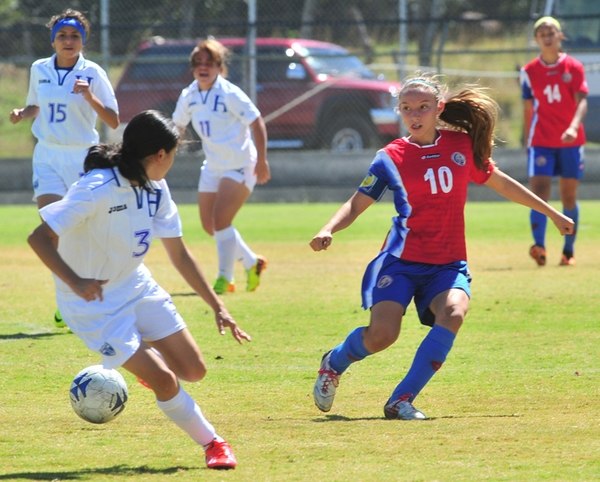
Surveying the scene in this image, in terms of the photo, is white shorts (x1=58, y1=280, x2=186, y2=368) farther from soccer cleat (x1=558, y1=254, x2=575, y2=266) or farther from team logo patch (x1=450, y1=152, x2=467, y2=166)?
soccer cleat (x1=558, y1=254, x2=575, y2=266)

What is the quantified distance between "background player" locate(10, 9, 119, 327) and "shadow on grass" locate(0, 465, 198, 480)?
396 centimetres

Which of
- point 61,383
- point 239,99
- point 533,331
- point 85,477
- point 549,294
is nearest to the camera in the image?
point 85,477

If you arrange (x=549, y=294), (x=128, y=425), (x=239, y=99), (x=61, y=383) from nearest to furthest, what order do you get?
1. (x=128, y=425)
2. (x=61, y=383)
3. (x=549, y=294)
4. (x=239, y=99)

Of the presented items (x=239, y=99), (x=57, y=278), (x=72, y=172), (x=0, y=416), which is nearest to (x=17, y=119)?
(x=72, y=172)

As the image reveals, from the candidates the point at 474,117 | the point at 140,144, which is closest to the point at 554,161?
the point at 474,117

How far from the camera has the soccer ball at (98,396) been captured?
5.65 meters

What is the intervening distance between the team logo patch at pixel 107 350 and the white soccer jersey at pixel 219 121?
598 centimetres

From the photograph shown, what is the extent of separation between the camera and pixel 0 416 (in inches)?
241

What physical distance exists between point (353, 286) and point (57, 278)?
6.18 m

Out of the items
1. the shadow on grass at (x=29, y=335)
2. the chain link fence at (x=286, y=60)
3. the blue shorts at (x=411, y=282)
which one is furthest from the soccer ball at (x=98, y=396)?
the chain link fence at (x=286, y=60)

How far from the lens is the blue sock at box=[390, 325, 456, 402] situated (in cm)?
601

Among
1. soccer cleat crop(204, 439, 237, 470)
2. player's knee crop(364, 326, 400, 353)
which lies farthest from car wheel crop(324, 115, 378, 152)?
soccer cleat crop(204, 439, 237, 470)

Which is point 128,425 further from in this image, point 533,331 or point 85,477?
point 533,331

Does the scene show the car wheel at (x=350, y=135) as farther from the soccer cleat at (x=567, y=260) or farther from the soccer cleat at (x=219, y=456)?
the soccer cleat at (x=219, y=456)
